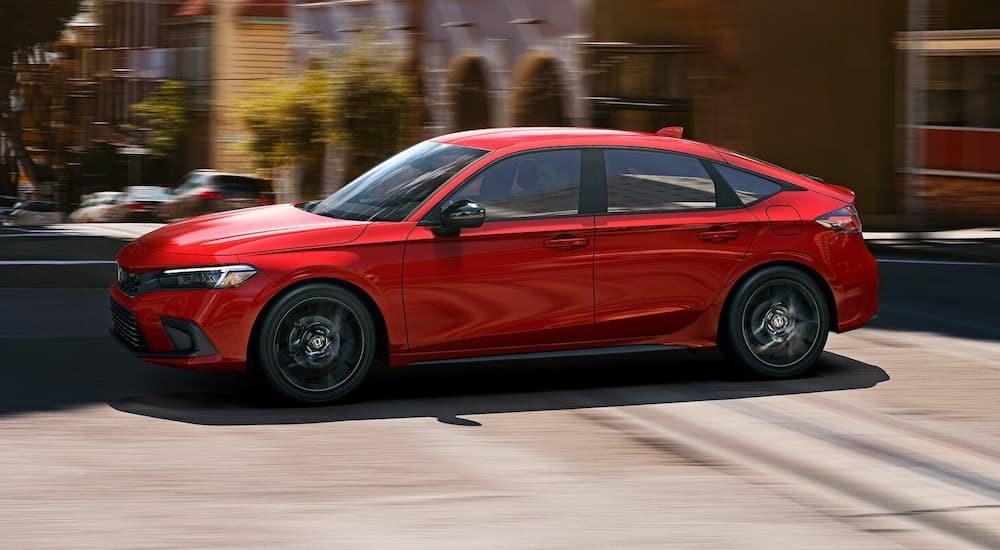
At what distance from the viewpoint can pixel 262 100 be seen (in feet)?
83.5

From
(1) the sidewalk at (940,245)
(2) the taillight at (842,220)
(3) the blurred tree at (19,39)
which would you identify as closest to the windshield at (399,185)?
(2) the taillight at (842,220)

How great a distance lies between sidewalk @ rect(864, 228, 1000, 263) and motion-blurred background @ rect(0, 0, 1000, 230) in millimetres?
377

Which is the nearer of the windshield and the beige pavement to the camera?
the beige pavement

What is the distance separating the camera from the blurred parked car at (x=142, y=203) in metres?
18.6

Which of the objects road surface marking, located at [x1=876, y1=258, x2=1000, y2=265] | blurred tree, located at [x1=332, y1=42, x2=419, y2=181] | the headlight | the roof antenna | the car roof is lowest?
road surface marking, located at [x1=876, y1=258, x2=1000, y2=265]

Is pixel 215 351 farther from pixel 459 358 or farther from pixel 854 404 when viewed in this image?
pixel 854 404

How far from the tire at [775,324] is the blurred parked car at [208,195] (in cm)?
1104

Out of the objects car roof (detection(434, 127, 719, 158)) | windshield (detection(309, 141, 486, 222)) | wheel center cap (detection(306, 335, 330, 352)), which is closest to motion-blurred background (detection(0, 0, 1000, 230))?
windshield (detection(309, 141, 486, 222))

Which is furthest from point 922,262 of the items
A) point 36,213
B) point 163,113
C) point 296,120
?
point 296,120

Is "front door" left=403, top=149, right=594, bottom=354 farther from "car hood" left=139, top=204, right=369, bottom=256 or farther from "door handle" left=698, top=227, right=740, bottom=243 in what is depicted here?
"door handle" left=698, top=227, right=740, bottom=243

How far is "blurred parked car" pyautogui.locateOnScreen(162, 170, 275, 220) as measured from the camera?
1933cm

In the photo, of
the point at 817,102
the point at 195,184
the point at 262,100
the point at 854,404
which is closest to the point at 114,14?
the point at 195,184

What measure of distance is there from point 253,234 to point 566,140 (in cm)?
186

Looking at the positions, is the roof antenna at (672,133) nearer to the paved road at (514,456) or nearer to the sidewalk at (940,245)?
the paved road at (514,456)
